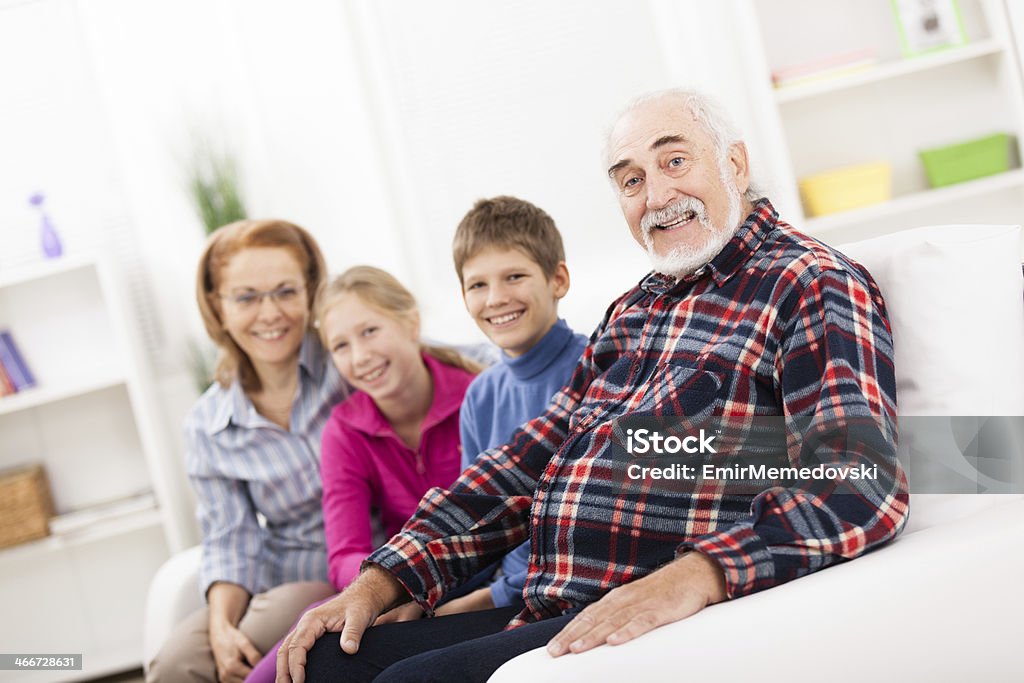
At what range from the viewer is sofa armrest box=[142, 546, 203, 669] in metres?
2.15

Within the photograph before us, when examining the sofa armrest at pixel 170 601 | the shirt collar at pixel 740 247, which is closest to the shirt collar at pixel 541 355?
the shirt collar at pixel 740 247

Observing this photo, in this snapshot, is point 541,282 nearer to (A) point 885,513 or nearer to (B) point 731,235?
(B) point 731,235

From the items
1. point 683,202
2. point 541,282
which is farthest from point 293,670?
point 683,202

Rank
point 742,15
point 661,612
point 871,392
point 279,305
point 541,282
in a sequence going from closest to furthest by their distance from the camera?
point 661,612 → point 871,392 → point 541,282 → point 279,305 → point 742,15

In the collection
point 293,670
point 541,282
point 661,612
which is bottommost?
point 293,670

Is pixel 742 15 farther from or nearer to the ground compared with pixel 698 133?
farther from the ground

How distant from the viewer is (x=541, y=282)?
6.13ft

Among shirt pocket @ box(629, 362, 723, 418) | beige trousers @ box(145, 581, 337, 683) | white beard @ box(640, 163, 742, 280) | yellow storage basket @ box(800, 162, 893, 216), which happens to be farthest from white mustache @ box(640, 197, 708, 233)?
yellow storage basket @ box(800, 162, 893, 216)

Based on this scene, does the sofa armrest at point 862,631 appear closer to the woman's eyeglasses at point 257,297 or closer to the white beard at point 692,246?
the white beard at point 692,246

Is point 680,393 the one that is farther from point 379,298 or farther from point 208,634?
point 208,634

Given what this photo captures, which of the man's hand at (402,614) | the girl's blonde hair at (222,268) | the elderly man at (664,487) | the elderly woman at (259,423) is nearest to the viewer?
the elderly man at (664,487)

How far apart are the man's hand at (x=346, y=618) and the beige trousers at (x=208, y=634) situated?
0.48 metres

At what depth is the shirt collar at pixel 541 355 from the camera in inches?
72.9

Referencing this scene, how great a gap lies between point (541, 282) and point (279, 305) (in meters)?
0.73
